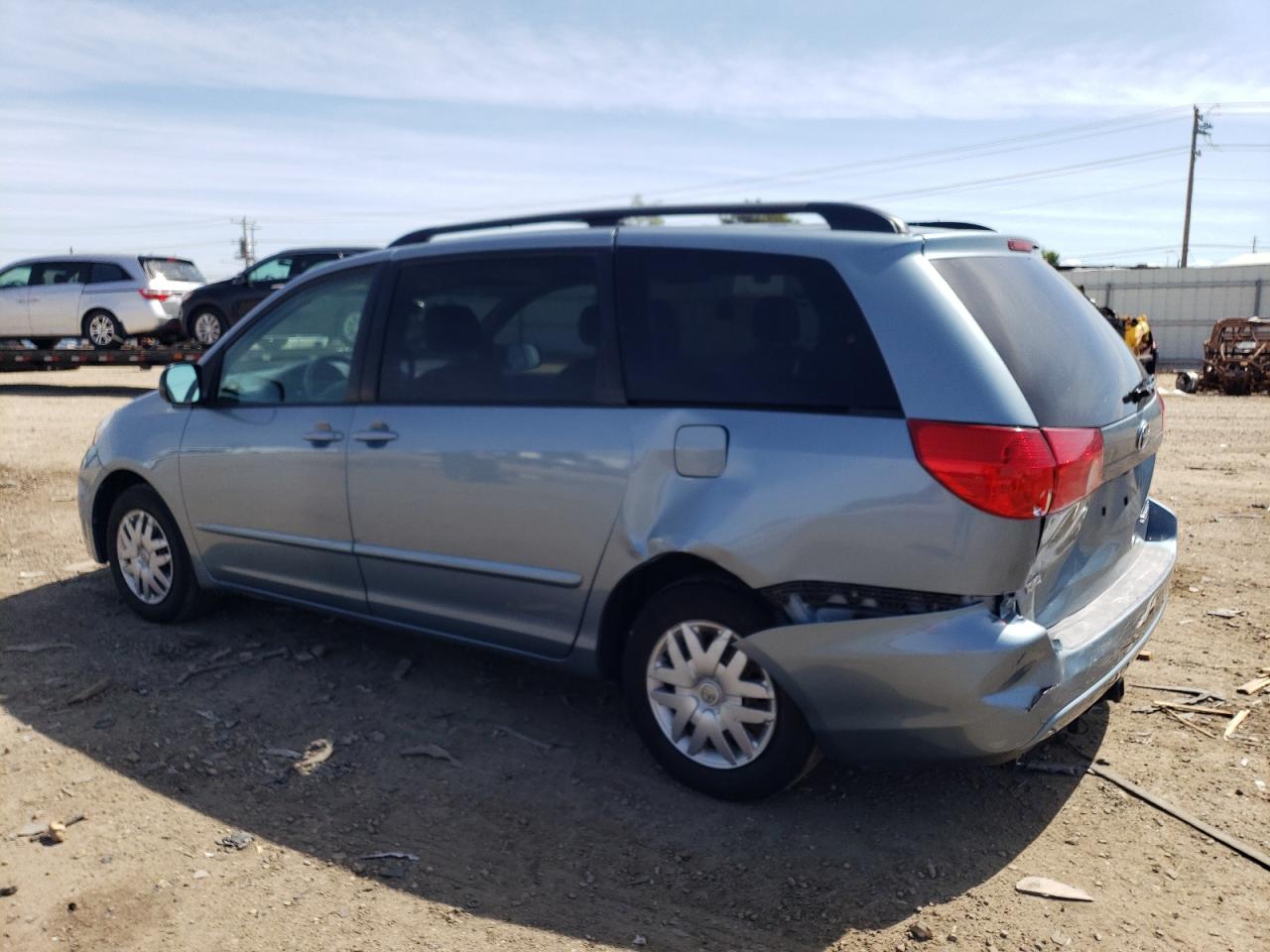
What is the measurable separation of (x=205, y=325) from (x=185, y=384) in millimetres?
14593

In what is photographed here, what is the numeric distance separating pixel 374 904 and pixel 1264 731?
3252 mm

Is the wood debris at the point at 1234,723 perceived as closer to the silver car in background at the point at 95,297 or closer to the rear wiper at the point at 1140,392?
the rear wiper at the point at 1140,392

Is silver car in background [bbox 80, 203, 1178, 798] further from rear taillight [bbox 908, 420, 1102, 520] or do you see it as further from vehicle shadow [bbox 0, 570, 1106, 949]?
vehicle shadow [bbox 0, 570, 1106, 949]

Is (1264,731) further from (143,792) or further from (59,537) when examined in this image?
(59,537)

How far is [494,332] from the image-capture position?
14.6ft

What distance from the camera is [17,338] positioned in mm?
20766

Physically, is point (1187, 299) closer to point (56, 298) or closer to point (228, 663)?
point (56, 298)

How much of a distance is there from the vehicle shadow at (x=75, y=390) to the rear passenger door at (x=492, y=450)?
1469 cm

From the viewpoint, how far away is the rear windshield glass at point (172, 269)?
19625 mm

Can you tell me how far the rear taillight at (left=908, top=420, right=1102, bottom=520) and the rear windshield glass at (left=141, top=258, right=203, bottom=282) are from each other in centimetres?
1870

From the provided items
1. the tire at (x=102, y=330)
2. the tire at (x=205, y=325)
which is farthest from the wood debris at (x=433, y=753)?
the tire at (x=102, y=330)

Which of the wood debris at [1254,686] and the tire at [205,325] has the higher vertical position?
the tire at [205,325]

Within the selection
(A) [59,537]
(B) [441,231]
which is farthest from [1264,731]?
(A) [59,537]

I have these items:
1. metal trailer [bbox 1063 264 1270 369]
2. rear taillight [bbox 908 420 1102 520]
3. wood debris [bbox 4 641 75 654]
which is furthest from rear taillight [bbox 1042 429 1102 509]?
metal trailer [bbox 1063 264 1270 369]
